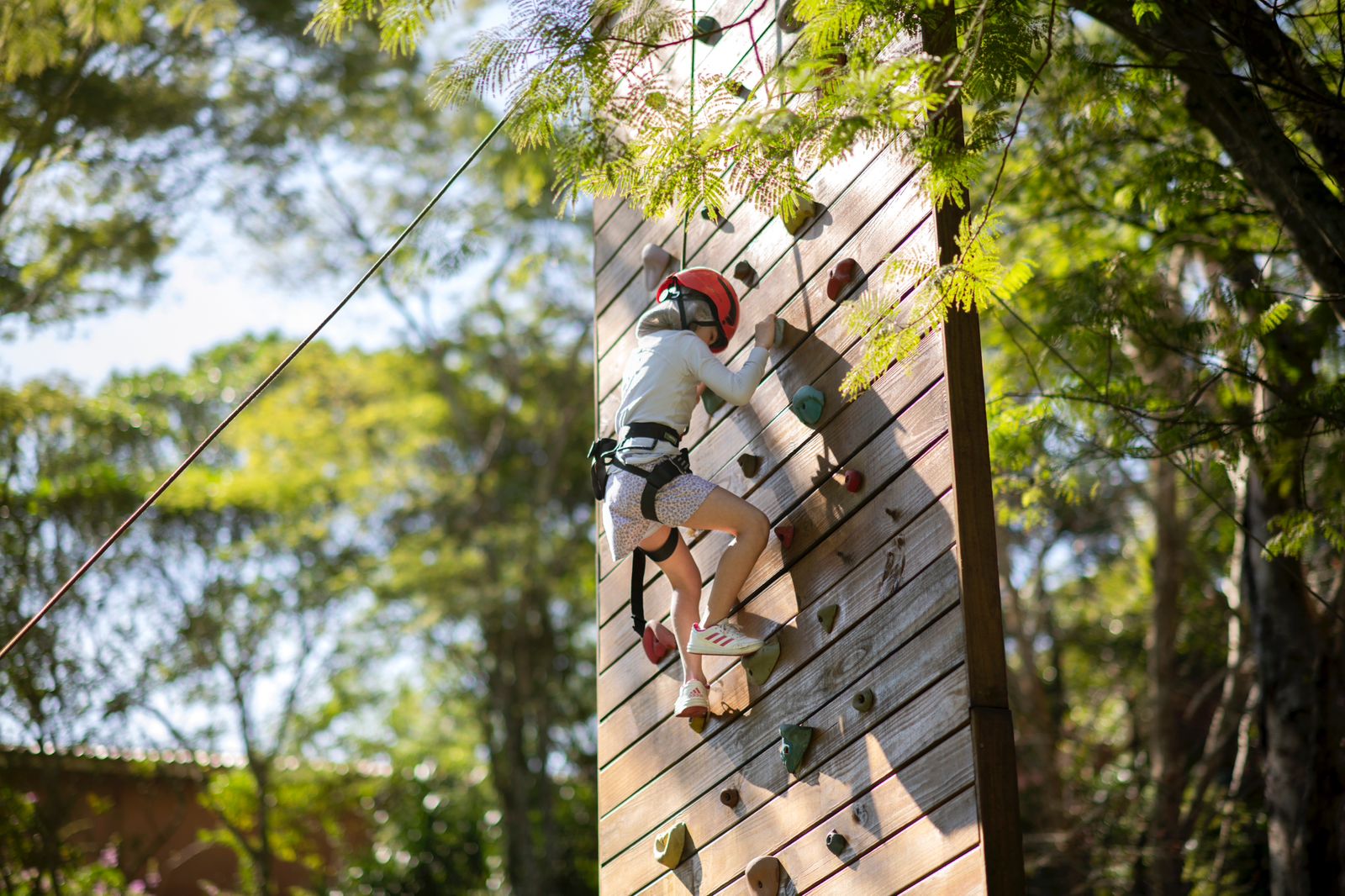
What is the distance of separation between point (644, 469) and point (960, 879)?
1.36 meters

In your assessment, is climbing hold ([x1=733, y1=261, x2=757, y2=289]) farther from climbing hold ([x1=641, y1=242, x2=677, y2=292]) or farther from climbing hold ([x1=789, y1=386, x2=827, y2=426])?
climbing hold ([x1=789, y1=386, x2=827, y2=426])

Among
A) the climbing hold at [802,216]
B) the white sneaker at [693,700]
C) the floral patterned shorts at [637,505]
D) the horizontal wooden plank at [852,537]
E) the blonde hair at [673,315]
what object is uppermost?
the climbing hold at [802,216]

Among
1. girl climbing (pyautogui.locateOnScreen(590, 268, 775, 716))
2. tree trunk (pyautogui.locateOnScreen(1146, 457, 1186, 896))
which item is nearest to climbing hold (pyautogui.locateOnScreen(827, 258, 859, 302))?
girl climbing (pyautogui.locateOnScreen(590, 268, 775, 716))

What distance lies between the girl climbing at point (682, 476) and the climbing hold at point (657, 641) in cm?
18

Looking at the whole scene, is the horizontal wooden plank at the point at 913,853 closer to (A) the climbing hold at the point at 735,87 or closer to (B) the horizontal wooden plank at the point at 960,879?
(B) the horizontal wooden plank at the point at 960,879

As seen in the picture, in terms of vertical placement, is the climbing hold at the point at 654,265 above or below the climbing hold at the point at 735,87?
above

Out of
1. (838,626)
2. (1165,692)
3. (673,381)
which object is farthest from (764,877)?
(1165,692)

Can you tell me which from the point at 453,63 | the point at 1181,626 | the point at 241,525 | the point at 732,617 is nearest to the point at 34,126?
the point at 241,525

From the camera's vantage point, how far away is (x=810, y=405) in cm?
339

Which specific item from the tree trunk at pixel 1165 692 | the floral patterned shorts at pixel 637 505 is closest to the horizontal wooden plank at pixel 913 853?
the floral patterned shorts at pixel 637 505

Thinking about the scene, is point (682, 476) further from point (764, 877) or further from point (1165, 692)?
point (1165, 692)

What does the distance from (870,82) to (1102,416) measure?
9.81 ft

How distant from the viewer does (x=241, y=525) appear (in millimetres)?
11633

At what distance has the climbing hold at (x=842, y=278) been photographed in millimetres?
3400
